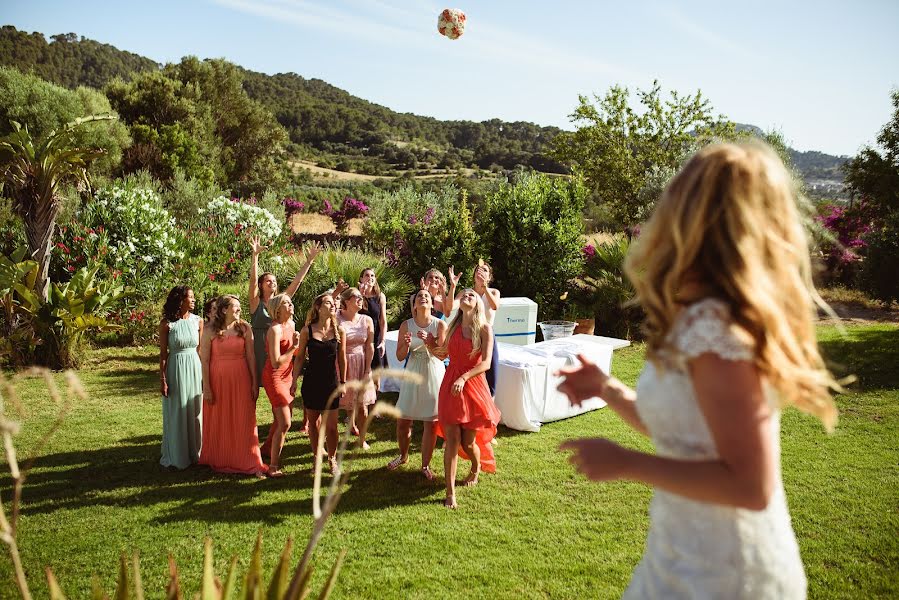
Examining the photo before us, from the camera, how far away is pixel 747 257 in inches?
54.8

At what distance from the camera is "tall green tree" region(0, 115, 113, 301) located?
9.38 meters

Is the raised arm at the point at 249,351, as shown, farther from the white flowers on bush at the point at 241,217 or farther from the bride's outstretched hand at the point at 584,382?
the white flowers on bush at the point at 241,217

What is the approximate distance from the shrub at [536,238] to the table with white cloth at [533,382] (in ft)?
13.6

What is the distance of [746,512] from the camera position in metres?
1.60

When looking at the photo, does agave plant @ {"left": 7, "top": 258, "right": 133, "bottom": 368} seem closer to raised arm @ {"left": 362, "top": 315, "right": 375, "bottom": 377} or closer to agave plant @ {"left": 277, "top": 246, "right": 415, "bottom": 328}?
agave plant @ {"left": 277, "top": 246, "right": 415, "bottom": 328}

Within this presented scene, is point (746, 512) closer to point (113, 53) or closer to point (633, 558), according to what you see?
point (633, 558)

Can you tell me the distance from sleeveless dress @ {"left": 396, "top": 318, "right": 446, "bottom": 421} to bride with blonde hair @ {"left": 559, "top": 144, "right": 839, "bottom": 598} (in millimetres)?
4246

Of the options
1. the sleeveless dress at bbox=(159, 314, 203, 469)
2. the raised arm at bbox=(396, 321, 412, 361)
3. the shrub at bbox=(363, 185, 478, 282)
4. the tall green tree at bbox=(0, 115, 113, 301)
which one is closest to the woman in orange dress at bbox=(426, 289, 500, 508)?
the raised arm at bbox=(396, 321, 412, 361)

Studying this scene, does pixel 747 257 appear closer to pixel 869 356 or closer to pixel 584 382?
pixel 584 382

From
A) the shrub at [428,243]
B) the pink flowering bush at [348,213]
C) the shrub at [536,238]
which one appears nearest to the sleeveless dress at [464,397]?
the shrub at [428,243]

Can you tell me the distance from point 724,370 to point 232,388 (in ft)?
17.6

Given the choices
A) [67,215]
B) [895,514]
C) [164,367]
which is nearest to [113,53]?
[67,215]

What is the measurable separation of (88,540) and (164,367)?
6.07ft

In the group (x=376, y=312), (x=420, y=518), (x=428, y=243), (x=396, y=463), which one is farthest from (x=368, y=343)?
(x=428, y=243)
